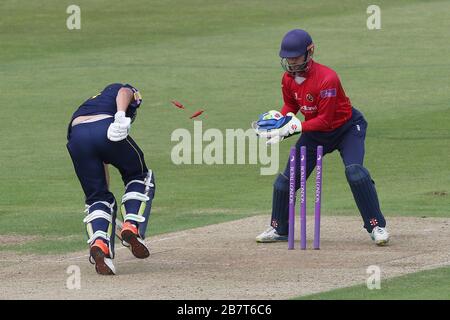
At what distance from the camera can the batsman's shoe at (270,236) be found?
1164cm

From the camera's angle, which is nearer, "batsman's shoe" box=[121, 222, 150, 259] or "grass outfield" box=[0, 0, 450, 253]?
"batsman's shoe" box=[121, 222, 150, 259]

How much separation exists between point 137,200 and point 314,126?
5.55 feet

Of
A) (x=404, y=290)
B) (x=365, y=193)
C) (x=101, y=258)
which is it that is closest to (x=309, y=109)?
(x=365, y=193)

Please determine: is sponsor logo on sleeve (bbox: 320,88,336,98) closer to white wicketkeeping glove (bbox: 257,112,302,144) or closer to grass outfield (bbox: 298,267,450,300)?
white wicketkeeping glove (bbox: 257,112,302,144)

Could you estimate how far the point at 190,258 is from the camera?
10898mm

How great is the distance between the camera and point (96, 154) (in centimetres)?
1025

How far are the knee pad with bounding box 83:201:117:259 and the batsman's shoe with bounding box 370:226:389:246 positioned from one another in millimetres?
2314

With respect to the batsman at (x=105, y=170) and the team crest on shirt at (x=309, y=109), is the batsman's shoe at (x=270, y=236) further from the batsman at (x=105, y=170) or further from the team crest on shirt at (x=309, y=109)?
the batsman at (x=105, y=170)

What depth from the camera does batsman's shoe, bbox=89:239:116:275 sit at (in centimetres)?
1005

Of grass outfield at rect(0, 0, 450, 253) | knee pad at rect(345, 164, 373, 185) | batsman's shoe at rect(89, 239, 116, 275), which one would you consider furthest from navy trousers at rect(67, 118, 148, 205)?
knee pad at rect(345, 164, 373, 185)

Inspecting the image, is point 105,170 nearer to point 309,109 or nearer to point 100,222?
point 100,222

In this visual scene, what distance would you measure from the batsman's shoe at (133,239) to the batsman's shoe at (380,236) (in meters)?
2.08

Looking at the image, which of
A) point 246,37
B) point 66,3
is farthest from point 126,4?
point 246,37

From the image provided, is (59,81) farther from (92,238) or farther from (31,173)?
(92,238)
